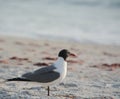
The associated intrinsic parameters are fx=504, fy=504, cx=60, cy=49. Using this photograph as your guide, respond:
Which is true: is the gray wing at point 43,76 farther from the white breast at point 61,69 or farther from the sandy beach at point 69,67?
the sandy beach at point 69,67

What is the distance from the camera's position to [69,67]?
12.2 m

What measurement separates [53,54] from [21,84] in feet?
17.1

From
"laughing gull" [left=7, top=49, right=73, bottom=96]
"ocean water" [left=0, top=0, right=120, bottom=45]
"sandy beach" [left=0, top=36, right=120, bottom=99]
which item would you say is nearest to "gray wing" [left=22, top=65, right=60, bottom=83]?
"laughing gull" [left=7, top=49, right=73, bottom=96]

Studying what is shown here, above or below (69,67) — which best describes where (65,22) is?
below

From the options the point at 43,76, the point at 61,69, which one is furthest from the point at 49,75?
the point at 61,69

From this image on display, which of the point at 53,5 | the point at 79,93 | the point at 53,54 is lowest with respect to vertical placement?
the point at 53,5

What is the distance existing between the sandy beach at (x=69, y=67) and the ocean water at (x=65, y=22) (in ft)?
6.75

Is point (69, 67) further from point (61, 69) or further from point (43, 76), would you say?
point (43, 76)

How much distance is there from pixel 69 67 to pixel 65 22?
1325cm

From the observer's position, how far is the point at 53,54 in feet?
48.1

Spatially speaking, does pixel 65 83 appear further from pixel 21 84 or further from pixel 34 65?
pixel 34 65

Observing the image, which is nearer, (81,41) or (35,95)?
(35,95)

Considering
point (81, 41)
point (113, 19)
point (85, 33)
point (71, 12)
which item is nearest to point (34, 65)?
point (81, 41)

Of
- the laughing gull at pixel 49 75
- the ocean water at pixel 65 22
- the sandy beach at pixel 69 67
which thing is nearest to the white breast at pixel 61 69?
the laughing gull at pixel 49 75
